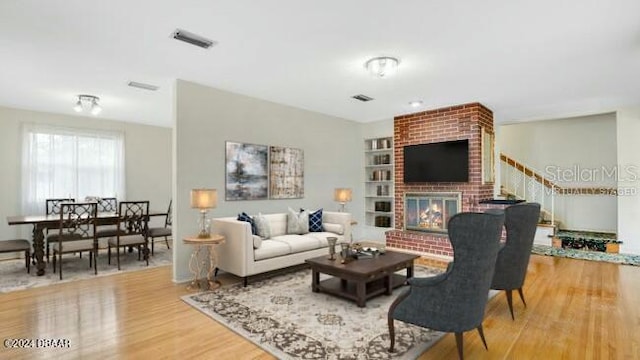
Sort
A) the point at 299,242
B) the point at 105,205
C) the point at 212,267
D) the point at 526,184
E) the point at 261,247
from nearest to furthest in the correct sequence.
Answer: the point at 212,267
the point at 261,247
the point at 299,242
the point at 105,205
the point at 526,184

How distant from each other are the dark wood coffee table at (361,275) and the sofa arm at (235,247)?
2.81ft

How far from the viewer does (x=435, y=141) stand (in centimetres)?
612

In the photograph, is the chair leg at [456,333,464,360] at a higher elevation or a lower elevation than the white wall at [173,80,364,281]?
lower

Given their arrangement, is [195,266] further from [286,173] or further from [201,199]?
[286,173]

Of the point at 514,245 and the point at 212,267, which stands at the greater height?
the point at 514,245

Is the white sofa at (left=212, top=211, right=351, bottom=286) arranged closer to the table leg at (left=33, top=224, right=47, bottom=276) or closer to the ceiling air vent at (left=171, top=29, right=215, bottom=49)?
the ceiling air vent at (left=171, top=29, right=215, bottom=49)

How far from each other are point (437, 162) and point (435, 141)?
0.40m

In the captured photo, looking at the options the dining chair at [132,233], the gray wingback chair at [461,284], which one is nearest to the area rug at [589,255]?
the gray wingback chair at [461,284]

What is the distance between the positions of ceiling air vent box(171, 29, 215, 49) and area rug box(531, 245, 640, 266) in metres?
5.45

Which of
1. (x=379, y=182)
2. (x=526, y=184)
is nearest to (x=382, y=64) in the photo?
(x=379, y=182)

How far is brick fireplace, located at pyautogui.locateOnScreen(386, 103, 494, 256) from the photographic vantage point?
564 centimetres

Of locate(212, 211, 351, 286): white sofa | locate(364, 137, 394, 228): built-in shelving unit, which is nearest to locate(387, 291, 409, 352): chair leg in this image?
locate(212, 211, 351, 286): white sofa

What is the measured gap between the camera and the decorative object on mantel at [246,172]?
5016mm

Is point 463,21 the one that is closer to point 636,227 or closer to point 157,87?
point 157,87
